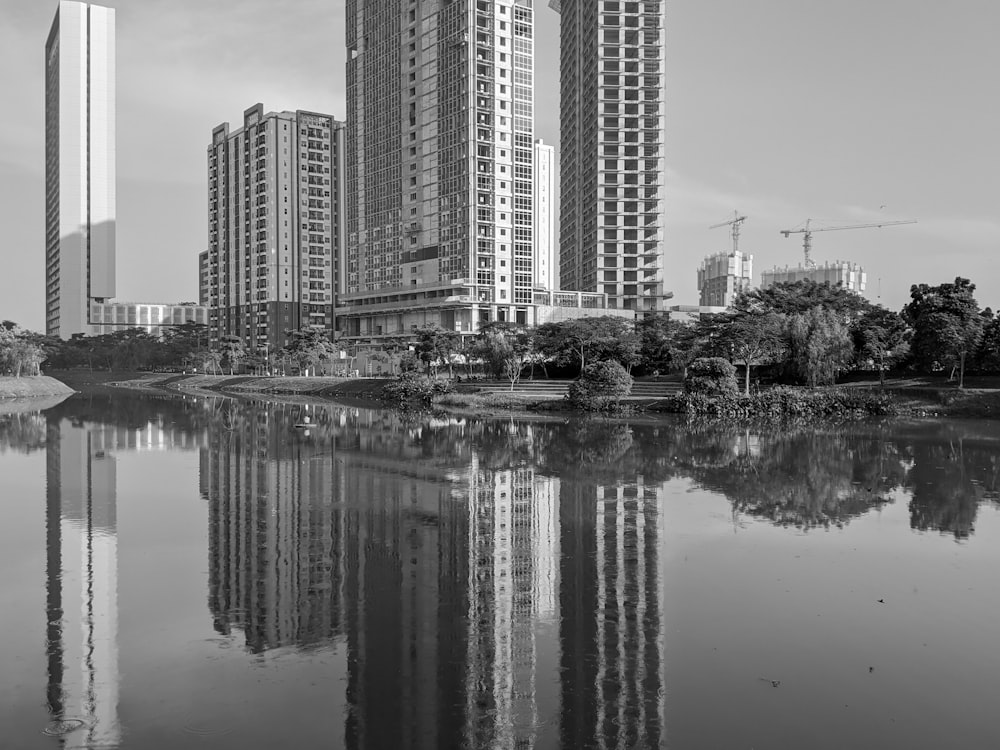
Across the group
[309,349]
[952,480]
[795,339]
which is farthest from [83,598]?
[309,349]

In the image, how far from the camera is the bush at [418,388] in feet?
203

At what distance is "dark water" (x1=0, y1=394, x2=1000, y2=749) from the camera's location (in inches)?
353

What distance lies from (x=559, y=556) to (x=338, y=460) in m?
15.6

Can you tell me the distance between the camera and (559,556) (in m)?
15.8

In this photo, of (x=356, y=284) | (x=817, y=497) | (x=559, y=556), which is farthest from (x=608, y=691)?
(x=356, y=284)

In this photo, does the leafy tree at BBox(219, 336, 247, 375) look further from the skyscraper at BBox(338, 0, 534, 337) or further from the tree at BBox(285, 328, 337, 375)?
the skyscraper at BBox(338, 0, 534, 337)

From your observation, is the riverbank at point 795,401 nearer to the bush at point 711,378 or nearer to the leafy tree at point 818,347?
the bush at point 711,378

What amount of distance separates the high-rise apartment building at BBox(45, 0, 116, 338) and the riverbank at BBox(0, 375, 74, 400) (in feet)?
313

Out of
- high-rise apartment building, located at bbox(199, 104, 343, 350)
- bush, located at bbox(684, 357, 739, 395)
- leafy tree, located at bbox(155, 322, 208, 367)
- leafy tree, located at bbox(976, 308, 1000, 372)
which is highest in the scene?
high-rise apartment building, located at bbox(199, 104, 343, 350)

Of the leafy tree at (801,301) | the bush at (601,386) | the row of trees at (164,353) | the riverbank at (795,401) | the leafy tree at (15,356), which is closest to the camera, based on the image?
the riverbank at (795,401)

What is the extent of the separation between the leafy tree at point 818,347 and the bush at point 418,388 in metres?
26.8

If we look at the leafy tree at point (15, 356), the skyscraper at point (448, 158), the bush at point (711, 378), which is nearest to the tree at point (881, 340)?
the bush at point (711, 378)

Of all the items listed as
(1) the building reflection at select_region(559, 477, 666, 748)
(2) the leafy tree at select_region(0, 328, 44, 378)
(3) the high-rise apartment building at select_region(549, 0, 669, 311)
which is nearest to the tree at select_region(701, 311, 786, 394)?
(1) the building reflection at select_region(559, 477, 666, 748)

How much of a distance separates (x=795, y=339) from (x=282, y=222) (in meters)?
112
